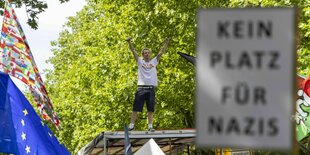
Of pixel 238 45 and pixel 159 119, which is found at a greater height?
pixel 238 45

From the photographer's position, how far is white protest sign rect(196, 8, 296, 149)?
3381 millimetres

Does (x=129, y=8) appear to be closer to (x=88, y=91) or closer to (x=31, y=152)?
(x=88, y=91)

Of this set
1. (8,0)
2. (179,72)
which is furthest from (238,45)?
(179,72)

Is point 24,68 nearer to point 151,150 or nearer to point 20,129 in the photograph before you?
point 20,129

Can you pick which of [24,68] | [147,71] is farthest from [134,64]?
[24,68]

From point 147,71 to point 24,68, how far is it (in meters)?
2.11

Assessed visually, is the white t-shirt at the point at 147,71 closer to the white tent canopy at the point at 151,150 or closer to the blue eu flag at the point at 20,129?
the white tent canopy at the point at 151,150

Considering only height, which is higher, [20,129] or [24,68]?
[24,68]

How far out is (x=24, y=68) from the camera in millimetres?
14461

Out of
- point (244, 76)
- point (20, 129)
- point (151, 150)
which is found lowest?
point (151, 150)

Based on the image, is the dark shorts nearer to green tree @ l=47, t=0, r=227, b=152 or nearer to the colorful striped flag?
the colorful striped flag

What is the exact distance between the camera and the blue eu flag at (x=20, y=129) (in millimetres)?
12852

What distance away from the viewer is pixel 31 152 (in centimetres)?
1294

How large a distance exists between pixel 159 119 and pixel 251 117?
2954 centimetres
